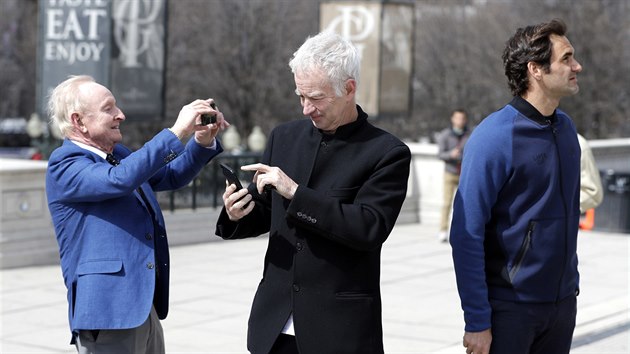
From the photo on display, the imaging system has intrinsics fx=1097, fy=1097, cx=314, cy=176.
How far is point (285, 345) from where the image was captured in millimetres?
3852

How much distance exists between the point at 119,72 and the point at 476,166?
11602 millimetres

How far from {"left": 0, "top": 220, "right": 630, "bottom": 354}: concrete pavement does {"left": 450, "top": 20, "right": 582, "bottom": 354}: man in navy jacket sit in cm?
376

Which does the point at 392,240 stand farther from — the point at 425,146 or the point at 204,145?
the point at 204,145

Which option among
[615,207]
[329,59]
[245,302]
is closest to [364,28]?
[615,207]

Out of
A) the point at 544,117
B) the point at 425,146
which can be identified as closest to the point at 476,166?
the point at 544,117

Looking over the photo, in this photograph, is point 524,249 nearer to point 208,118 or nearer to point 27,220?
point 208,118

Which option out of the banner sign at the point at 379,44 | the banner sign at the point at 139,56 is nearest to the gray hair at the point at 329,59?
the banner sign at the point at 139,56

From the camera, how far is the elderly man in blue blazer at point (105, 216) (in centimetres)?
407

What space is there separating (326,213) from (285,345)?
53cm

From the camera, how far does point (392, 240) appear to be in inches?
578

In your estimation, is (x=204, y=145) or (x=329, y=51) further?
(x=204, y=145)

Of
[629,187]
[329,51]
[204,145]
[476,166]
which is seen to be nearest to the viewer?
[329,51]

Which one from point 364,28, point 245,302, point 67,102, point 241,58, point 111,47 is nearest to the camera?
point 67,102

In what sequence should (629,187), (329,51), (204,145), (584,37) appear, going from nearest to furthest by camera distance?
(329,51)
(204,145)
(629,187)
(584,37)
